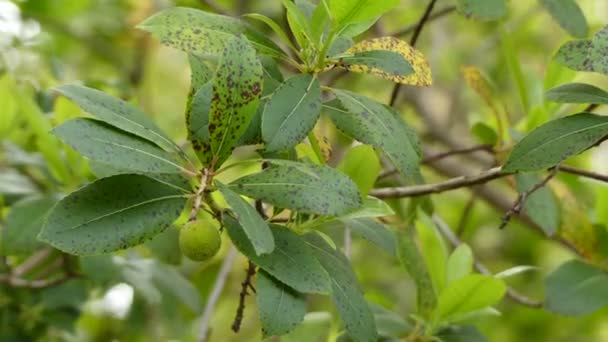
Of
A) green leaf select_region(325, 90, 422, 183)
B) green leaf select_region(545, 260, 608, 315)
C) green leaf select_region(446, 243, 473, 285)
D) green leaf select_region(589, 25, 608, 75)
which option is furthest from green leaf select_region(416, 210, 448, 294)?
green leaf select_region(589, 25, 608, 75)

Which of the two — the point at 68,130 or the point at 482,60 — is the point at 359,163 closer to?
A: the point at 68,130

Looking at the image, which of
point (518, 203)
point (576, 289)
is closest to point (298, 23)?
point (518, 203)

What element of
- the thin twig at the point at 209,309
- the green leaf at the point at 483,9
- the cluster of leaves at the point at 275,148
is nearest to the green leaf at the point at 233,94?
the cluster of leaves at the point at 275,148

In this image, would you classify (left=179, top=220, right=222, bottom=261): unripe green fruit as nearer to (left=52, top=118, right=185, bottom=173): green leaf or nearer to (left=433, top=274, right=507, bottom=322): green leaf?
(left=52, top=118, right=185, bottom=173): green leaf

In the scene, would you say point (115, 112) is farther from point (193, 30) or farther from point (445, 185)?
point (445, 185)

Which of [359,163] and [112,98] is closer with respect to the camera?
[112,98]

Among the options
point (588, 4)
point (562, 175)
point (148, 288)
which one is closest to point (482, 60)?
point (588, 4)

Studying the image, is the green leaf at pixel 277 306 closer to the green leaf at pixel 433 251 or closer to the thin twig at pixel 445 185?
the thin twig at pixel 445 185

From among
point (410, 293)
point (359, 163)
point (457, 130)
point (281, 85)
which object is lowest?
point (410, 293)
